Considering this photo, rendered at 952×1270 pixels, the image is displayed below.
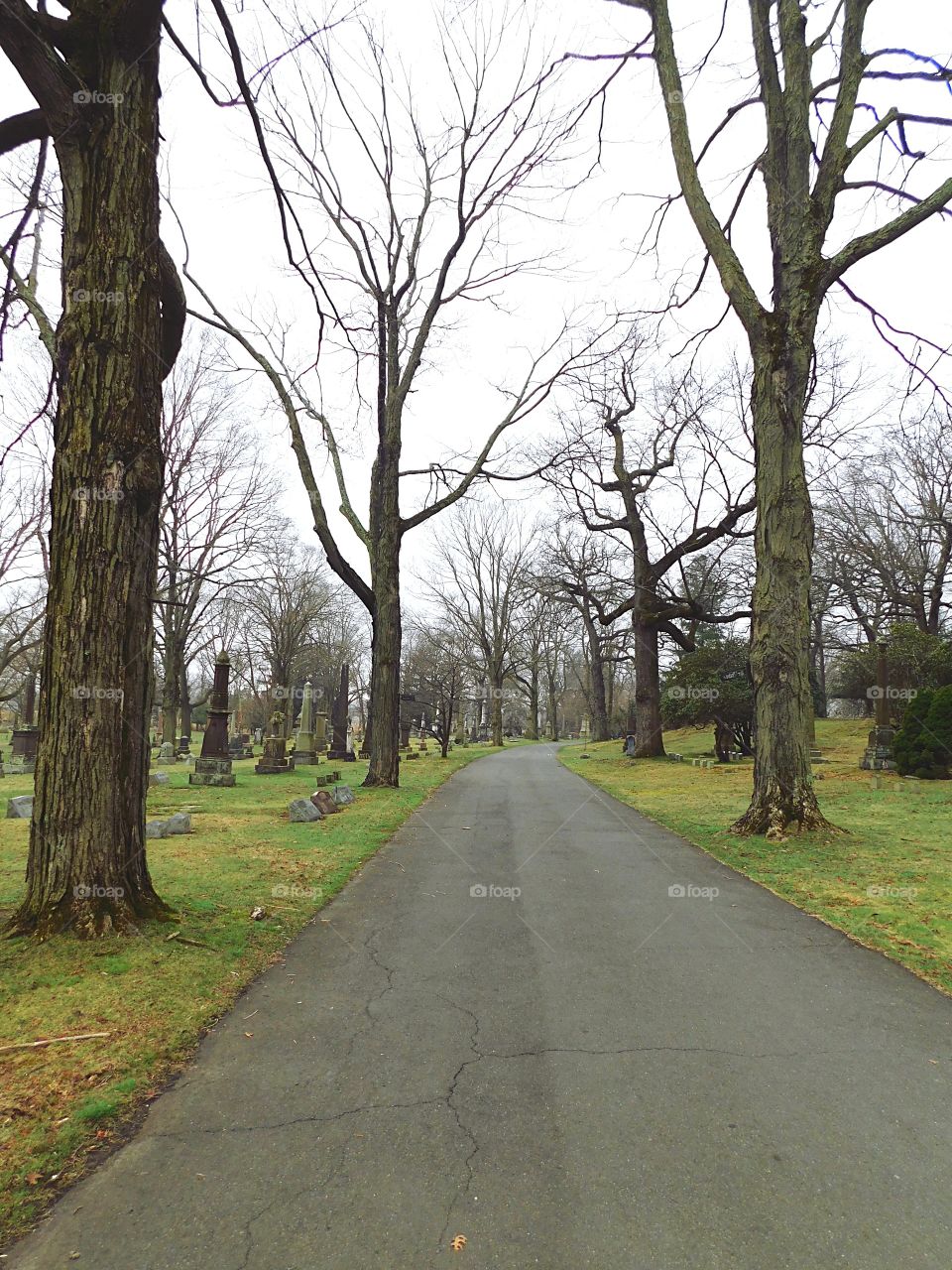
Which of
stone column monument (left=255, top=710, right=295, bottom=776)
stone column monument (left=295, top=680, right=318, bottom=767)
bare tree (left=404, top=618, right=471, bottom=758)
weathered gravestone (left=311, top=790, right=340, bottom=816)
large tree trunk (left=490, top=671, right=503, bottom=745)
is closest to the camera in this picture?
weathered gravestone (left=311, top=790, right=340, bottom=816)

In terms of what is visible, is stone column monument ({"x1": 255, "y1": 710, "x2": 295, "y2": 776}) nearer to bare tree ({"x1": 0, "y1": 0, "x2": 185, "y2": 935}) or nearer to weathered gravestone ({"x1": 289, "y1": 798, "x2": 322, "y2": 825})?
weathered gravestone ({"x1": 289, "y1": 798, "x2": 322, "y2": 825})

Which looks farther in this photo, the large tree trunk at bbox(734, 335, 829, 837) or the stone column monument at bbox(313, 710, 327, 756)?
the stone column monument at bbox(313, 710, 327, 756)

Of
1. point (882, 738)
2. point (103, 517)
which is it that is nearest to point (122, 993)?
point (103, 517)

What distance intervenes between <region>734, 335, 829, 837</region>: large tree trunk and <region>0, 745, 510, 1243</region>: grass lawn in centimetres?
529

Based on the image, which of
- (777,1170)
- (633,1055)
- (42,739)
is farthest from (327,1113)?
(42,739)

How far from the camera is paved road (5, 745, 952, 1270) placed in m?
2.04

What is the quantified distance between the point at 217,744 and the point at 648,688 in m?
14.7

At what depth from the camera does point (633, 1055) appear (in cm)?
318

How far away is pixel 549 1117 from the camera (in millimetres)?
2672

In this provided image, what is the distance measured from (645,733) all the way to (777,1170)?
23.3 meters

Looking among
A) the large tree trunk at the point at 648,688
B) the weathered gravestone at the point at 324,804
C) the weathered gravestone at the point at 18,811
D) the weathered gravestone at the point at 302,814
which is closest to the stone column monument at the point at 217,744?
the weathered gravestone at the point at 324,804

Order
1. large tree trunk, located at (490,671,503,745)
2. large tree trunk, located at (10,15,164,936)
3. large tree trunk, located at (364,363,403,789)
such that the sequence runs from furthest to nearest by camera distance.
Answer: large tree trunk, located at (490,671,503,745)
large tree trunk, located at (364,363,403,789)
large tree trunk, located at (10,15,164,936)

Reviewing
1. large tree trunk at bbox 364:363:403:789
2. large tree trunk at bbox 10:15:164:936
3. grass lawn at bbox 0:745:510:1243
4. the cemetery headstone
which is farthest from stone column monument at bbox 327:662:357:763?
large tree trunk at bbox 10:15:164:936

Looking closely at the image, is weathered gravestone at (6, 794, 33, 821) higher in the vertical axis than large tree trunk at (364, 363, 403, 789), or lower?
lower
